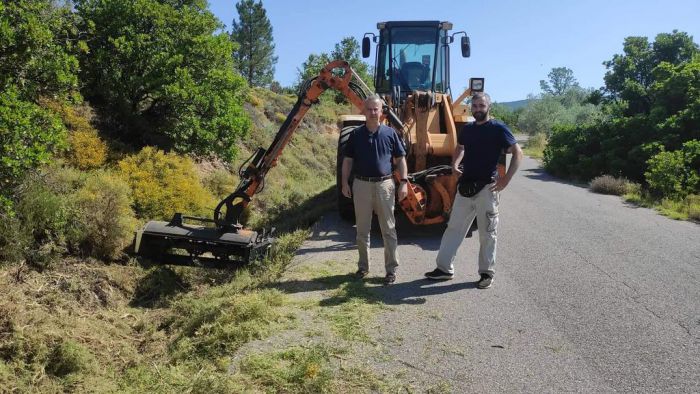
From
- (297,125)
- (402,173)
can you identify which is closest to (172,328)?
(402,173)

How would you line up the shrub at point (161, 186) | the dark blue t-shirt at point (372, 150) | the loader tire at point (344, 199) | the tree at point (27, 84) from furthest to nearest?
the loader tire at point (344, 199)
the shrub at point (161, 186)
the dark blue t-shirt at point (372, 150)
the tree at point (27, 84)

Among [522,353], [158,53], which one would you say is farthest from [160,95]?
[522,353]

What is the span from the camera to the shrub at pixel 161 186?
313 inches

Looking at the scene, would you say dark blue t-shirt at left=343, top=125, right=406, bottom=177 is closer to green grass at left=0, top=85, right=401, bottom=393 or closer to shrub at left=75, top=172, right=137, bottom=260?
green grass at left=0, top=85, right=401, bottom=393

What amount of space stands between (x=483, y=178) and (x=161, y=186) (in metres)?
5.17

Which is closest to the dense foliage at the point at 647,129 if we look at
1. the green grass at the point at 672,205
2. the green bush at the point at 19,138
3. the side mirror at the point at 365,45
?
the green grass at the point at 672,205

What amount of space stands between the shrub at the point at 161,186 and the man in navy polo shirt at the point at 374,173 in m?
3.52

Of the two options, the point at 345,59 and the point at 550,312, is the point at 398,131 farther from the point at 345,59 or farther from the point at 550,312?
the point at 345,59

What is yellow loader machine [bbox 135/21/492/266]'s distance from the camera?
259 inches

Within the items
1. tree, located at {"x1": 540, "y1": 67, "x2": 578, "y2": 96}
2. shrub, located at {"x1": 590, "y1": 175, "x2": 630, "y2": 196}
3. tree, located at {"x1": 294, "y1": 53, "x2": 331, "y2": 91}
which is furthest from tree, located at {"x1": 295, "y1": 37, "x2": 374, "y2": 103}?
tree, located at {"x1": 540, "y1": 67, "x2": 578, "y2": 96}

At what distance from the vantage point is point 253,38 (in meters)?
39.4

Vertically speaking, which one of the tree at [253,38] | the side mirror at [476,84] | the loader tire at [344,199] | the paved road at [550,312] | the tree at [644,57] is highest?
the tree at [253,38]

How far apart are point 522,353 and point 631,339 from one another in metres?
1.05

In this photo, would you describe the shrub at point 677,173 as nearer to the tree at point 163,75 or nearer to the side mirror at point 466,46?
the side mirror at point 466,46
